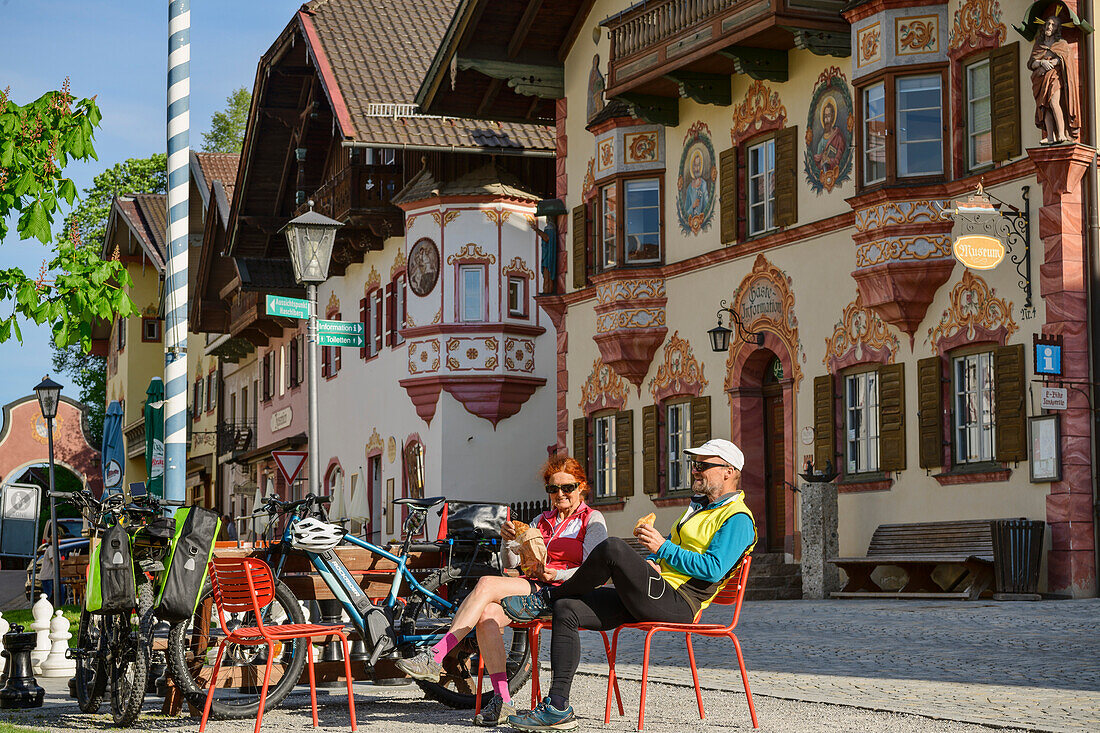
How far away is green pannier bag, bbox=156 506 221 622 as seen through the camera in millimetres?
9469

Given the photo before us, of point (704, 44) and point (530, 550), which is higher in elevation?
point (704, 44)

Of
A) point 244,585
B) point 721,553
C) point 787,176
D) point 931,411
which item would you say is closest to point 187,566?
point 244,585

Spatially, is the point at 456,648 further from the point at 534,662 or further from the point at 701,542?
the point at 701,542

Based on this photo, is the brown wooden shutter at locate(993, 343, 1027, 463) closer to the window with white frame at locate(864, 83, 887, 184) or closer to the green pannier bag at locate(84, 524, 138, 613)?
the window with white frame at locate(864, 83, 887, 184)

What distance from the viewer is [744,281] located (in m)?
25.3

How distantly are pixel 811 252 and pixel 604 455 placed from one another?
22.3 feet

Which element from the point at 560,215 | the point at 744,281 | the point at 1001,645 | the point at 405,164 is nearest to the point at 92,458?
the point at 405,164

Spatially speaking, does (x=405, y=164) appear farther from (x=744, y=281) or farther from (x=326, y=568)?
(x=326, y=568)

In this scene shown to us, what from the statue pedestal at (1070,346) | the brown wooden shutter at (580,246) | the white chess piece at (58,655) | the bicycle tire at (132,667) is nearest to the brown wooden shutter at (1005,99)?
the statue pedestal at (1070,346)

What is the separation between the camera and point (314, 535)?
9711 mm

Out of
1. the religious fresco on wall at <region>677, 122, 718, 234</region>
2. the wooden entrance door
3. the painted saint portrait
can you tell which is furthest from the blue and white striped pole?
the painted saint portrait

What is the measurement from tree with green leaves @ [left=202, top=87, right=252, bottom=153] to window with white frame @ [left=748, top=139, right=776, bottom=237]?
4924 cm

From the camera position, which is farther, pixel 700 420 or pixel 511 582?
pixel 700 420

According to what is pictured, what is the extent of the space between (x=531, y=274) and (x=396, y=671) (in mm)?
23397
